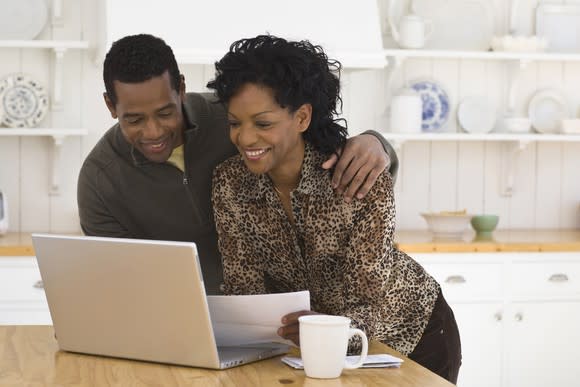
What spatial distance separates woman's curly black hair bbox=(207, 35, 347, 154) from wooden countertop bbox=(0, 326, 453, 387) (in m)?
0.48

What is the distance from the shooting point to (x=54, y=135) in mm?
4008

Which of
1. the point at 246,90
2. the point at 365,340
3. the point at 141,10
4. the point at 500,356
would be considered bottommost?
the point at 500,356

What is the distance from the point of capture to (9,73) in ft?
13.6

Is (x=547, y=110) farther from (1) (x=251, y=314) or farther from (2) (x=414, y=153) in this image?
(1) (x=251, y=314)

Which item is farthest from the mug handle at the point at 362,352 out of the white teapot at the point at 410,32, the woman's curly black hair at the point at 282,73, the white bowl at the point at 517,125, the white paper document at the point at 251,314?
the white bowl at the point at 517,125

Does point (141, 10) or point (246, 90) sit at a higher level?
point (141, 10)

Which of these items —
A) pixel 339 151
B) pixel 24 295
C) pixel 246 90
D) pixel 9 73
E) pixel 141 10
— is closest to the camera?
pixel 246 90

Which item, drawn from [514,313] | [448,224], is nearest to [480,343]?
[514,313]

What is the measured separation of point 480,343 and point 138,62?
237 centimetres

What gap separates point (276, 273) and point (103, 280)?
15.6 inches

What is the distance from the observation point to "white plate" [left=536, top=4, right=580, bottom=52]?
4598 millimetres

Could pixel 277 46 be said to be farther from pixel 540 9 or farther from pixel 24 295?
pixel 540 9

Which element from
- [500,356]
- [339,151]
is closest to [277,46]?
[339,151]

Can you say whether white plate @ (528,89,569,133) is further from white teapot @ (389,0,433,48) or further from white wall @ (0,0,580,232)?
white teapot @ (389,0,433,48)
